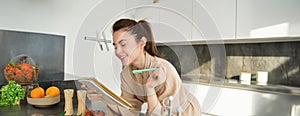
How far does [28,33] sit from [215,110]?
4.43 ft

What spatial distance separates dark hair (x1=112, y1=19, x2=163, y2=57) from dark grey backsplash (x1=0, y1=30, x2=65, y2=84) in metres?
1.06

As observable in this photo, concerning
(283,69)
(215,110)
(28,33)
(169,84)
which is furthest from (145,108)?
(283,69)

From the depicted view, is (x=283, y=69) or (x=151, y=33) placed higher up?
(x=151, y=33)

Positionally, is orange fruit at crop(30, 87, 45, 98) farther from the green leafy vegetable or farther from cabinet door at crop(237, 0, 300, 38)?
cabinet door at crop(237, 0, 300, 38)

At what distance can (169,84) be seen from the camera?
348 millimetres

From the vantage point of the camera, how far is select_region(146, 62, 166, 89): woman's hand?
1.11ft

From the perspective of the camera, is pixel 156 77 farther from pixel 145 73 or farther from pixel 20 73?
pixel 20 73

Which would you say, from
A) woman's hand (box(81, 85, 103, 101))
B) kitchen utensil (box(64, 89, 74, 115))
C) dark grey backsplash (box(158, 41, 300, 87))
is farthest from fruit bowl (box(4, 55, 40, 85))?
dark grey backsplash (box(158, 41, 300, 87))

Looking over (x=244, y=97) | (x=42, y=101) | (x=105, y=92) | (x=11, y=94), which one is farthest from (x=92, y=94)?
(x=244, y=97)

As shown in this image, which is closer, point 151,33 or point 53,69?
point 151,33

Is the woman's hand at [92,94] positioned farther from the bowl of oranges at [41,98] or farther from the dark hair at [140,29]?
the bowl of oranges at [41,98]

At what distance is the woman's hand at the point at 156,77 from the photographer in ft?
1.11

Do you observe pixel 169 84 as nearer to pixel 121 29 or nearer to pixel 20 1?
pixel 121 29

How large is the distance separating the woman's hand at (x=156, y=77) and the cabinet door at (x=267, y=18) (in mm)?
1270
